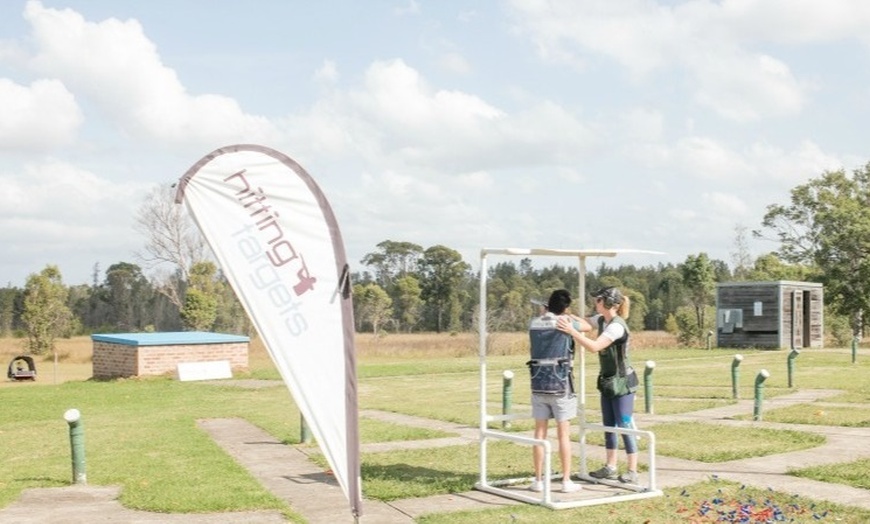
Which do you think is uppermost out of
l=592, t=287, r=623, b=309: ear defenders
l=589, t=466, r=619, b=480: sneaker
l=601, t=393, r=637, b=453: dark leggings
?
l=592, t=287, r=623, b=309: ear defenders

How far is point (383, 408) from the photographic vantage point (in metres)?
17.9

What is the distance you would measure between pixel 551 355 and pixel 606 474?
165 cm

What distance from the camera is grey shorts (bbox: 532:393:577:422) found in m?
8.79

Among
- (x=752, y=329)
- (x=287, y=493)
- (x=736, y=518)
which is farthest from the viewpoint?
(x=752, y=329)

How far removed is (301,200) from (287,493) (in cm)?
448

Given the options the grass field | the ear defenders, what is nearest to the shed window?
the grass field

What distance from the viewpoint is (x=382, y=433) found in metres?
13.8

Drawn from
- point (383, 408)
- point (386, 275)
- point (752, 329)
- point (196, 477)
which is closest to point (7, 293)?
point (386, 275)

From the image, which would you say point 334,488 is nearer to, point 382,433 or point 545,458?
point 545,458

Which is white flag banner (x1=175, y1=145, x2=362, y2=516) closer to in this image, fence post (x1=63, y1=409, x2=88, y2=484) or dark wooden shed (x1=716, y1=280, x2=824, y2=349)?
fence post (x1=63, y1=409, x2=88, y2=484)

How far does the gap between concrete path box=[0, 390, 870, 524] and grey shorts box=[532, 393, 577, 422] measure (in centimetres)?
87

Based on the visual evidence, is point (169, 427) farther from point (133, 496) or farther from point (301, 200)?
point (301, 200)

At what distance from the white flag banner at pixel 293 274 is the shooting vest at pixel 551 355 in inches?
131

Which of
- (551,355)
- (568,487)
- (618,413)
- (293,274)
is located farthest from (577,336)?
(293,274)
